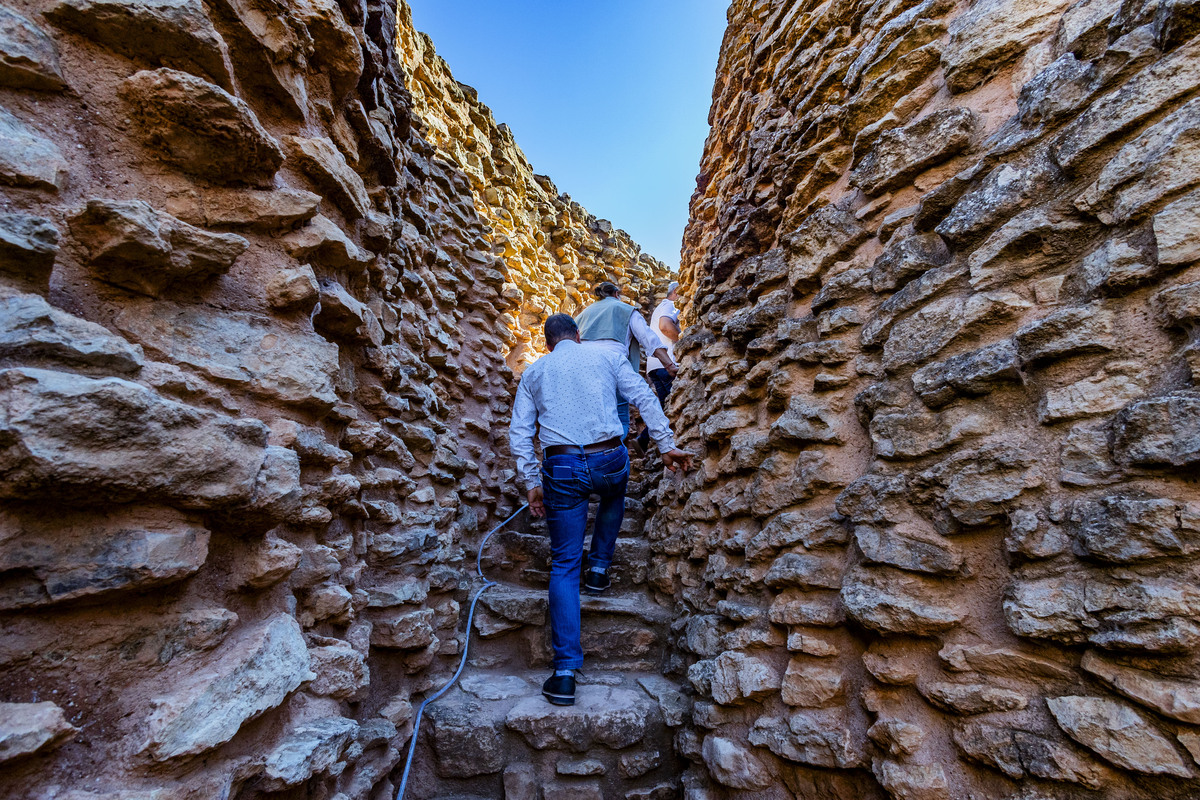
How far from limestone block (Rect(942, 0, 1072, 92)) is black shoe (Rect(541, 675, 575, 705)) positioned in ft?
8.52

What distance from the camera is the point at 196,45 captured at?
4.01 ft

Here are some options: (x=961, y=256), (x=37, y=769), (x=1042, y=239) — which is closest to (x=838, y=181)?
(x=961, y=256)

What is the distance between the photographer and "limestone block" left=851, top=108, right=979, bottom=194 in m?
1.73

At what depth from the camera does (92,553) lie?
0.92 metres

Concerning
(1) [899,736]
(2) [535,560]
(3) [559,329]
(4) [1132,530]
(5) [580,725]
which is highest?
(3) [559,329]

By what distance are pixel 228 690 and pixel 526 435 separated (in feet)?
6.10

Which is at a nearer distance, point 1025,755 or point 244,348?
point 1025,755

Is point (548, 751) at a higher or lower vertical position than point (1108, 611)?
lower

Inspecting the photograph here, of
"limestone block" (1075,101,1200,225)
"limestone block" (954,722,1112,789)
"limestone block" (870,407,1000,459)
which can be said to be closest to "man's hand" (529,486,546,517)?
"limestone block" (870,407,1000,459)

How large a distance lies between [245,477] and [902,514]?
5.35 feet

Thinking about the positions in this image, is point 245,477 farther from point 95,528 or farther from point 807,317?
point 807,317

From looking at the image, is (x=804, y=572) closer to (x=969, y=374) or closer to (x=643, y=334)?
(x=969, y=374)

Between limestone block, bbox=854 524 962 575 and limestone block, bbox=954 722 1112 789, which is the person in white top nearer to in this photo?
limestone block, bbox=854 524 962 575

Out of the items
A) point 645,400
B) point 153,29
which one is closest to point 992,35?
point 645,400
